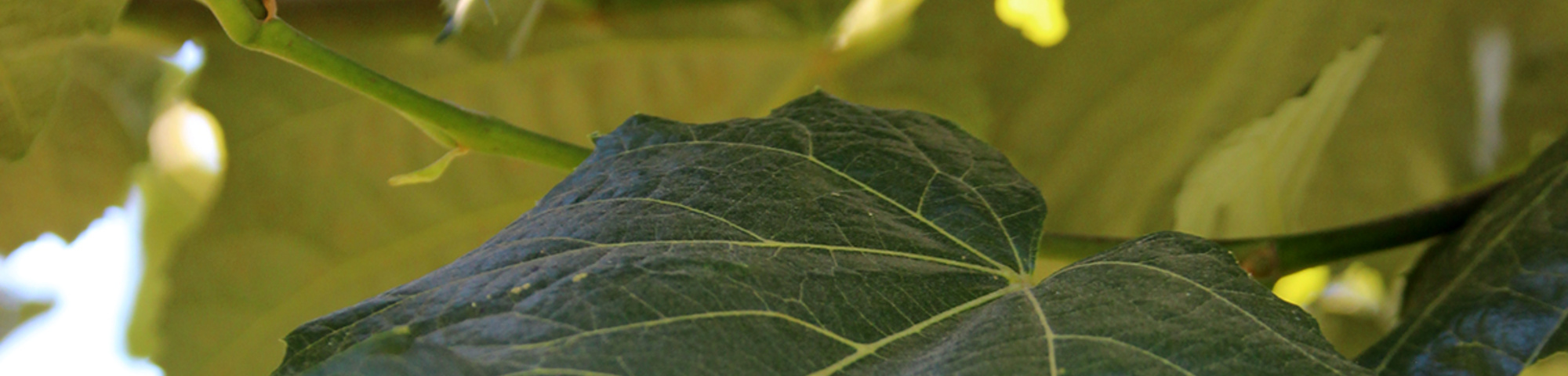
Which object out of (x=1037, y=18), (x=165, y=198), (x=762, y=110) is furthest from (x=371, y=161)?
(x=1037, y=18)

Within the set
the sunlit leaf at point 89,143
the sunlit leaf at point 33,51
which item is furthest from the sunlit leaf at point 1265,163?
the sunlit leaf at point 89,143

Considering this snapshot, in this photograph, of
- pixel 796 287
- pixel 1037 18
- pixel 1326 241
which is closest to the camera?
pixel 796 287

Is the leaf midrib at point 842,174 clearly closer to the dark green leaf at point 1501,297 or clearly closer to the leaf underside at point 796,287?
the leaf underside at point 796,287

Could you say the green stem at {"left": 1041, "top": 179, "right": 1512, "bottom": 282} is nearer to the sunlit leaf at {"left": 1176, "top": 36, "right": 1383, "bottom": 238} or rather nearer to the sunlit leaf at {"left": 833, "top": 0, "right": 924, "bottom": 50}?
the sunlit leaf at {"left": 1176, "top": 36, "right": 1383, "bottom": 238}

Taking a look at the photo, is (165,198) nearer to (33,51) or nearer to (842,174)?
(33,51)

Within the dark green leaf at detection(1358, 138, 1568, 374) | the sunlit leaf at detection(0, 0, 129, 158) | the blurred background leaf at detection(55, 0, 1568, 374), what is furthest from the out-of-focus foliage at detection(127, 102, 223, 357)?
the dark green leaf at detection(1358, 138, 1568, 374)

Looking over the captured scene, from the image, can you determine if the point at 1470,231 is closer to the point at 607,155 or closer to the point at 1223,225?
the point at 1223,225
